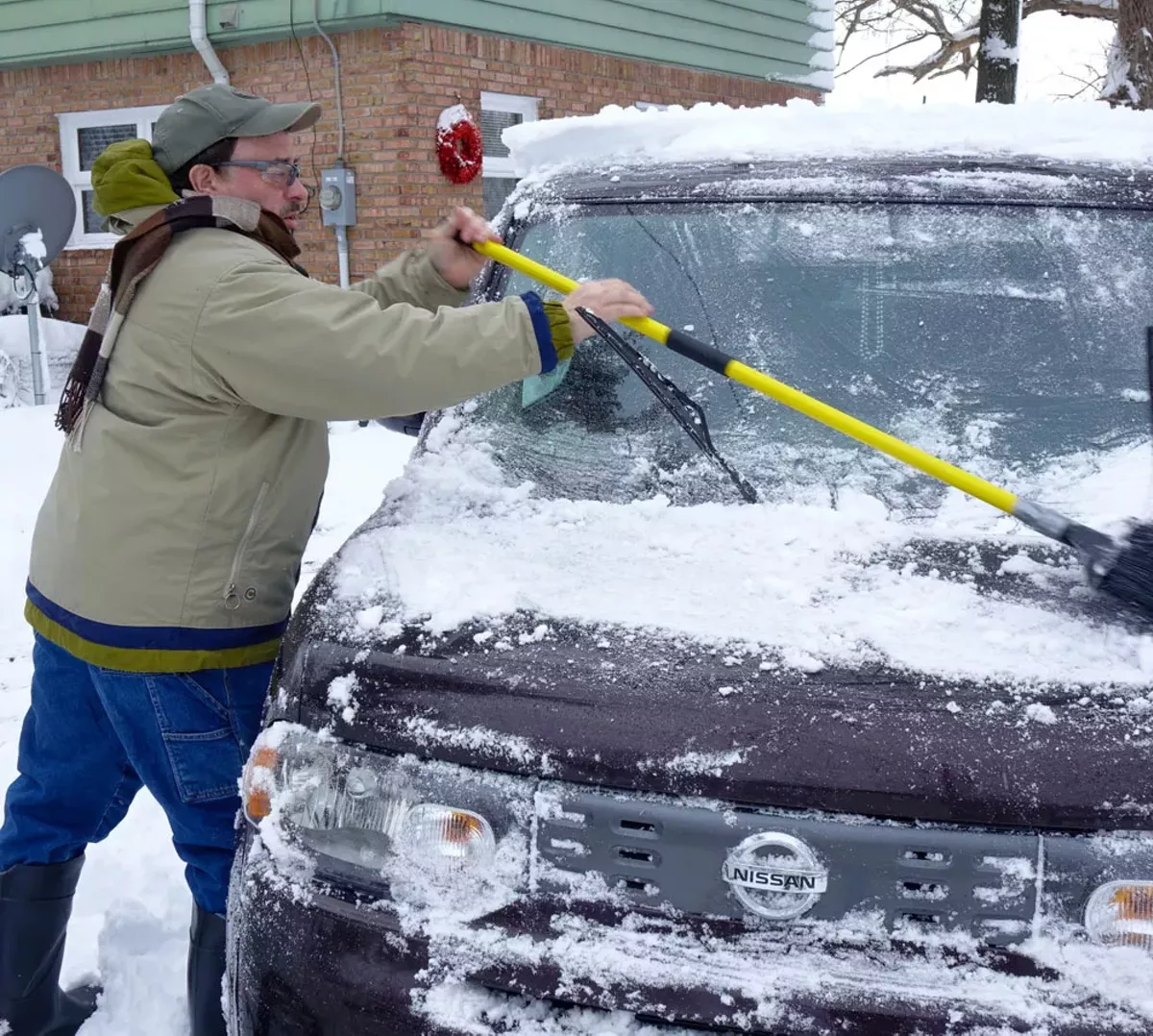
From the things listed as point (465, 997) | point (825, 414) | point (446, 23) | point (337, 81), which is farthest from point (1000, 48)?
point (465, 997)

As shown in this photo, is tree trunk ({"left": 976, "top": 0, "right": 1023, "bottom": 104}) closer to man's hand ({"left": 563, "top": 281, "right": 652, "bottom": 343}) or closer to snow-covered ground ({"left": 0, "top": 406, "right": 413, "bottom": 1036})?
snow-covered ground ({"left": 0, "top": 406, "right": 413, "bottom": 1036})

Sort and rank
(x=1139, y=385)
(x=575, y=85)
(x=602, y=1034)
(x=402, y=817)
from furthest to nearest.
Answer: (x=575, y=85)
(x=1139, y=385)
(x=402, y=817)
(x=602, y=1034)

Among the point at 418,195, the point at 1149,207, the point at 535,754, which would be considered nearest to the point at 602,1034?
the point at 535,754

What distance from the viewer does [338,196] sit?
363 inches

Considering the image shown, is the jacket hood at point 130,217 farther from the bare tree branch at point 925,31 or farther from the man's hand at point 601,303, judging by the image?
the bare tree branch at point 925,31

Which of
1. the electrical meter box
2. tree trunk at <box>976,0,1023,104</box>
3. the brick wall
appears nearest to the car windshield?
the brick wall

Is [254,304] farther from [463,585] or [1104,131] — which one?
[1104,131]

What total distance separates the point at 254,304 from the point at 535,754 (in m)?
1.03

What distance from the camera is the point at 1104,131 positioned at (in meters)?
2.92

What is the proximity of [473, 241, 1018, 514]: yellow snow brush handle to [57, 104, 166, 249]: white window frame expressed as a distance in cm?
917

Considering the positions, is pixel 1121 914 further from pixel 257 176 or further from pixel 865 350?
pixel 257 176

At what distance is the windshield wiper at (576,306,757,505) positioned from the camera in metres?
2.46

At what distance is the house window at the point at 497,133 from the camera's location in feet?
32.7

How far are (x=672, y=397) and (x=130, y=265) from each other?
44.3 inches
